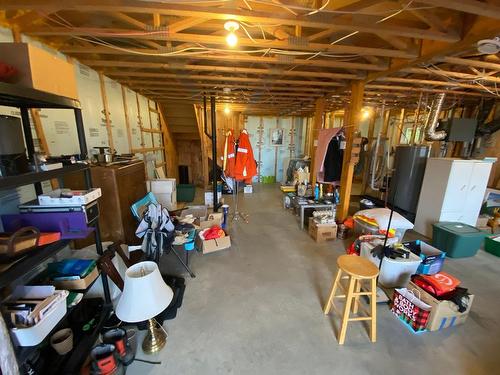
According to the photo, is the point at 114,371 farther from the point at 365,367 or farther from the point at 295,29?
the point at 295,29

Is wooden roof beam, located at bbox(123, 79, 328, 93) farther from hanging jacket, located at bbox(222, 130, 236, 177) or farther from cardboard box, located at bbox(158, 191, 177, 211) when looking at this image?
cardboard box, located at bbox(158, 191, 177, 211)

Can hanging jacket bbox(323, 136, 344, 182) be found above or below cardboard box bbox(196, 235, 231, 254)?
above

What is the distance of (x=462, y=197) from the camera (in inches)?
130

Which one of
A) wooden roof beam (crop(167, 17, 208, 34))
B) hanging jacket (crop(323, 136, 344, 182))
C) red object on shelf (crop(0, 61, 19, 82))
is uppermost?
wooden roof beam (crop(167, 17, 208, 34))

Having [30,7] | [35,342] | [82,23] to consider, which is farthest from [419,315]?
[82,23]

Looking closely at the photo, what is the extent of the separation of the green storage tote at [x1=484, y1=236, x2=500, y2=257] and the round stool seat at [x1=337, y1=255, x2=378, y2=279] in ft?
9.15

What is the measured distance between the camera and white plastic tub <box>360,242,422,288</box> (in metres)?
2.11

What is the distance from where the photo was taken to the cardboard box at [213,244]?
2.92 metres

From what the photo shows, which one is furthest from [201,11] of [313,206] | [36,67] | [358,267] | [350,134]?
[313,206]

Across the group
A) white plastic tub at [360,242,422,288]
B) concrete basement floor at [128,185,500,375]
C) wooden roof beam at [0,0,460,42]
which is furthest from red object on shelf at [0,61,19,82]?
white plastic tub at [360,242,422,288]

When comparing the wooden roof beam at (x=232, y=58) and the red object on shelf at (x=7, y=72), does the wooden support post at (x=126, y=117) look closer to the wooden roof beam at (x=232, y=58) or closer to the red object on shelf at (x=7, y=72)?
the wooden roof beam at (x=232, y=58)

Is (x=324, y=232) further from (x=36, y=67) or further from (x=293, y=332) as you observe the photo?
(x=36, y=67)

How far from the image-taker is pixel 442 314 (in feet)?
5.73

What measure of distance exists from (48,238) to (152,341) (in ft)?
3.46
